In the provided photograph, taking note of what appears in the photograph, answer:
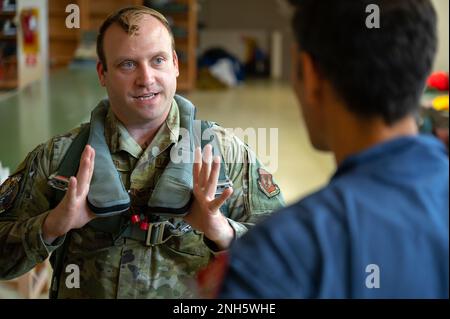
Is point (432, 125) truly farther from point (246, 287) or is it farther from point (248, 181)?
point (246, 287)

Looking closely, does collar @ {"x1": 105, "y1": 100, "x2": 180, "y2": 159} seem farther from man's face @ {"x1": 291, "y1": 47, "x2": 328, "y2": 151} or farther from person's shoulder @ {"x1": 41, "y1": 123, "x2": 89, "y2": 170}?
man's face @ {"x1": 291, "y1": 47, "x2": 328, "y2": 151}

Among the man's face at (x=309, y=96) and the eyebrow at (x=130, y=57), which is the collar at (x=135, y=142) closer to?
the eyebrow at (x=130, y=57)

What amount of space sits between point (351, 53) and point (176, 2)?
8.90 metres

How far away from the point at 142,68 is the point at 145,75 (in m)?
0.02


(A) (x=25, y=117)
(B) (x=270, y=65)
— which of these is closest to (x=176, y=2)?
(B) (x=270, y=65)

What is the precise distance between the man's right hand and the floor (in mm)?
553

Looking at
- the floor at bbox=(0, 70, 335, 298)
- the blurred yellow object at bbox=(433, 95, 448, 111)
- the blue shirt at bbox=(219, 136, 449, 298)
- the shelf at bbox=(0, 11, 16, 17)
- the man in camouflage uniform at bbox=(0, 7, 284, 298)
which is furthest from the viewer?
the shelf at bbox=(0, 11, 16, 17)

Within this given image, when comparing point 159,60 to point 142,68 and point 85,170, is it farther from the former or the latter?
point 85,170

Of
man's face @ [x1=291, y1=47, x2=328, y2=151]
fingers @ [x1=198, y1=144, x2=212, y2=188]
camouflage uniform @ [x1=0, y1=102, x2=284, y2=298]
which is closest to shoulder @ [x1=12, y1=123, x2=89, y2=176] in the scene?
camouflage uniform @ [x1=0, y1=102, x2=284, y2=298]

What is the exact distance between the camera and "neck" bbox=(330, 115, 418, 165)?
0.83 meters

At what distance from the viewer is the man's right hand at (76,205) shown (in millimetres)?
1243

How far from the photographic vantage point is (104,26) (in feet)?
4.44

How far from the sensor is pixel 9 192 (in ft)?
4.69

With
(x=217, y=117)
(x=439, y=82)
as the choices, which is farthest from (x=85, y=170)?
(x=217, y=117)
